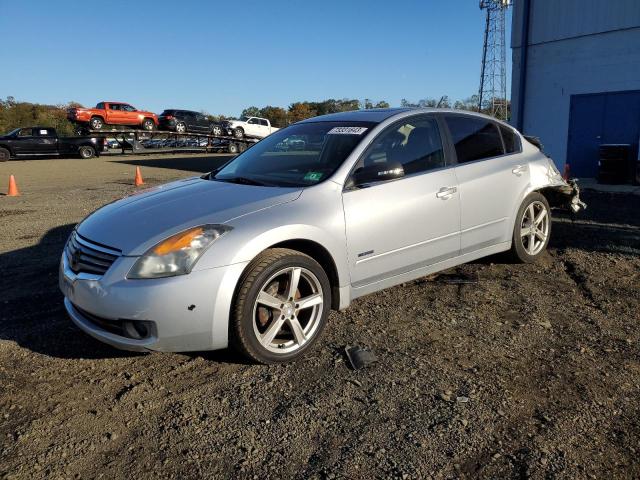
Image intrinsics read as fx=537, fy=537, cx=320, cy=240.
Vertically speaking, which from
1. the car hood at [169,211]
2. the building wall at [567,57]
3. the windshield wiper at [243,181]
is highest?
the building wall at [567,57]

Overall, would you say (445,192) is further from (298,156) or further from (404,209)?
(298,156)

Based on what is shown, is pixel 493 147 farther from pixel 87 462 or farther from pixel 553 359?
A: pixel 87 462

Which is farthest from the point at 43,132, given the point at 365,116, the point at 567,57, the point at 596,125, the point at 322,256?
the point at 322,256

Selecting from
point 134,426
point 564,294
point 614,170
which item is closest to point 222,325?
point 134,426

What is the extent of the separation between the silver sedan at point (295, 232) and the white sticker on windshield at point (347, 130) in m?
0.02

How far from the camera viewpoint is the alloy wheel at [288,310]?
340cm

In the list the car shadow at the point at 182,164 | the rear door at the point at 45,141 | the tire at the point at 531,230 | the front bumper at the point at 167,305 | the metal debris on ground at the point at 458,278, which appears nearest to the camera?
the front bumper at the point at 167,305

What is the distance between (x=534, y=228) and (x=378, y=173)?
94.7 inches

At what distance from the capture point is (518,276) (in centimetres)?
518

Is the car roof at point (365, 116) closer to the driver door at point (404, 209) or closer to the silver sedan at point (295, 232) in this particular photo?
the silver sedan at point (295, 232)

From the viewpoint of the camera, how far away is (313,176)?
3.97 m

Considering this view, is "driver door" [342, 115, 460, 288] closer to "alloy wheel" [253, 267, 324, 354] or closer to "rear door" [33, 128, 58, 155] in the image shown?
"alloy wheel" [253, 267, 324, 354]

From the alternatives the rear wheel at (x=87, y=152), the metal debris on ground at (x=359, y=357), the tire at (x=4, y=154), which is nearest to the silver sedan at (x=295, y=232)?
the metal debris on ground at (x=359, y=357)

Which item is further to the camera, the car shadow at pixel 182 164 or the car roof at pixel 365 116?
the car shadow at pixel 182 164
